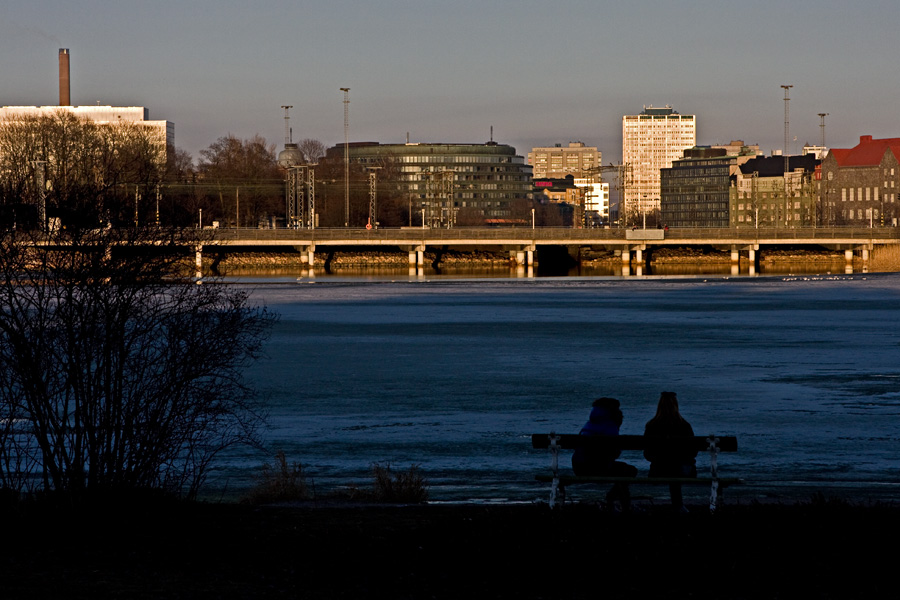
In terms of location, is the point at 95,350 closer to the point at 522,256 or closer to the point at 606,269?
the point at 606,269

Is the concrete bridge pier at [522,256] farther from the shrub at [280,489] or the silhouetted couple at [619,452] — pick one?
the silhouetted couple at [619,452]

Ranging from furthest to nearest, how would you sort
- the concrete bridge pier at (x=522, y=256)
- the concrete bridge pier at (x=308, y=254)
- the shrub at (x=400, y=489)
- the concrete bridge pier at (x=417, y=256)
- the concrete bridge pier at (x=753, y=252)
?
1. the concrete bridge pier at (x=522, y=256)
2. the concrete bridge pier at (x=753, y=252)
3. the concrete bridge pier at (x=417, y=256)
4. the concrete bridge pier at (x=308, y=254)
5. the shrub at (x=400, y=489)

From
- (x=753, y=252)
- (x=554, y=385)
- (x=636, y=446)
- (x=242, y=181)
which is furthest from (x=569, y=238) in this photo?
(x=636, y=446)

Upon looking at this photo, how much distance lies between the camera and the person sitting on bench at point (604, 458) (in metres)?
11.2

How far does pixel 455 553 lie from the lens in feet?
32.1

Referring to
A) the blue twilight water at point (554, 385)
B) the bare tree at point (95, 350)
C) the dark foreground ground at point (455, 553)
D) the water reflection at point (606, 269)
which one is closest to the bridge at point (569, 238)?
the water reflection at point (606, 269)

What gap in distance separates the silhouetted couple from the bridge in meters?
102

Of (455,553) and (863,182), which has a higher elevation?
(863,182)

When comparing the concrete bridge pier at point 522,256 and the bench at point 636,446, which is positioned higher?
the concrete bridge pier at point 522,256

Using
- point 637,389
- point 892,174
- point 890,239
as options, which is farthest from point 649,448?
point 892,174

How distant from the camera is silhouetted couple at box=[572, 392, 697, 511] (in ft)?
37.0

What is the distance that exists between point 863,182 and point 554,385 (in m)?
177

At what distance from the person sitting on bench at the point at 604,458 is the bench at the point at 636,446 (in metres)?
→ 0.14

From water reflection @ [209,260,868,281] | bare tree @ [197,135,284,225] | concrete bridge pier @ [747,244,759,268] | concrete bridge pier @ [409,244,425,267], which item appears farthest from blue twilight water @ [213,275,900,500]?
bare tree @ [197,135,284,225]
